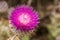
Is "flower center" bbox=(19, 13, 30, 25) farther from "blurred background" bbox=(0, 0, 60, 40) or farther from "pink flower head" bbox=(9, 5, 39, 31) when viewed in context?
"blurred background" bbox=(0, 0, 60, 40)

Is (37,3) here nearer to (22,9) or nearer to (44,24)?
(44,24)

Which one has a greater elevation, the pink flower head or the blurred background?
the pink flower head

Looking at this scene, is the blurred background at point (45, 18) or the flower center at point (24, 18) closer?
the flower center at point (24, 18)

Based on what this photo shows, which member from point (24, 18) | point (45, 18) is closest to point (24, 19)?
point (24, 18)

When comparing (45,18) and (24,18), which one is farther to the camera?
(45,18)

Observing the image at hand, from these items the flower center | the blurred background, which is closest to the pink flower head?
the flower center

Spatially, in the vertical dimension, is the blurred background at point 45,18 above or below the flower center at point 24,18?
below

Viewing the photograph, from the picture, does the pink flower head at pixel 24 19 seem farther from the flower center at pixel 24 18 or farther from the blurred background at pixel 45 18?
the blurred background at pixel 45 18

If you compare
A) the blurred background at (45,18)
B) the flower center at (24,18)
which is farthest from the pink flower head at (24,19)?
the blurred background at (45,18)

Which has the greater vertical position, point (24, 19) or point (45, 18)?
point (24, 19)

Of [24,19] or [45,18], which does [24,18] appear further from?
[45,18]
